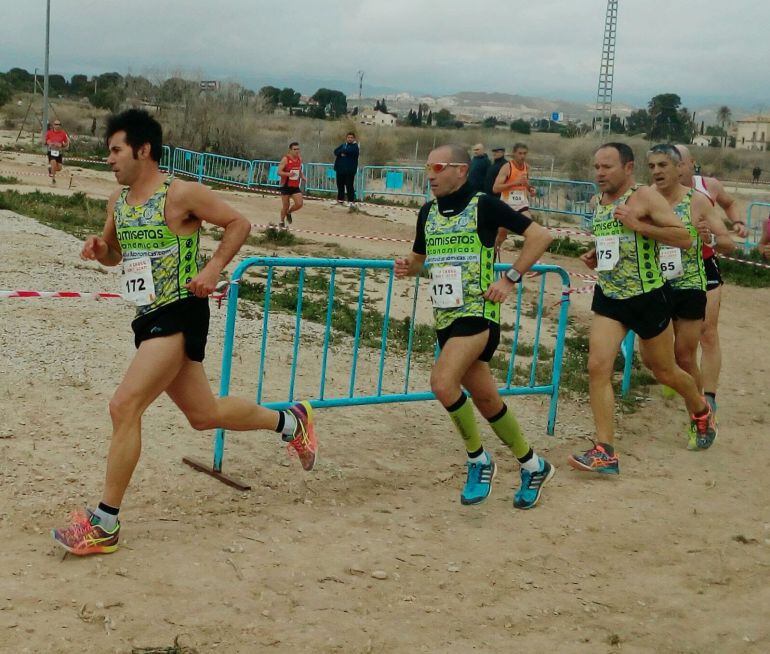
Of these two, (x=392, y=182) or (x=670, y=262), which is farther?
(x=392, y=182)

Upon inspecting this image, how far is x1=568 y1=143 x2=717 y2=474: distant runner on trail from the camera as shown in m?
6.64

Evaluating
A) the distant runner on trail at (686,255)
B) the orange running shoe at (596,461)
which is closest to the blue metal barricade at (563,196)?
the distant runner on trail at (686,255)

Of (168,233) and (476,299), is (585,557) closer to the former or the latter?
(476,299)

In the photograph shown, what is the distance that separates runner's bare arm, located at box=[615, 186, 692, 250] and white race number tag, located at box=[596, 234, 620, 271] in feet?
0.57

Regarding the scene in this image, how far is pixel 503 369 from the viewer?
9203 mm

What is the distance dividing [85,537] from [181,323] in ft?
3.56

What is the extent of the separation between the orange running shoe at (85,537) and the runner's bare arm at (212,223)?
1.18 m

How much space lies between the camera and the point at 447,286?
18.8ft

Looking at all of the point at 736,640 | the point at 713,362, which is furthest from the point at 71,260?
the point at 736,640

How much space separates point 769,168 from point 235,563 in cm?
5984

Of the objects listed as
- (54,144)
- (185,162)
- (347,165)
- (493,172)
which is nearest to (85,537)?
(493,172)

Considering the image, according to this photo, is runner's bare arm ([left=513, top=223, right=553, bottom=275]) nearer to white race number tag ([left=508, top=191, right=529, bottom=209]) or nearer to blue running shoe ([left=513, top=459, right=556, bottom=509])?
blue running shoe ([left=513, top=459, right=556, bottom=509])

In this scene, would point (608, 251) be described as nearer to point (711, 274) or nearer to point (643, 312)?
point (643, 312)

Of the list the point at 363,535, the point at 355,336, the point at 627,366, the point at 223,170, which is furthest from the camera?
the point at 223,170
